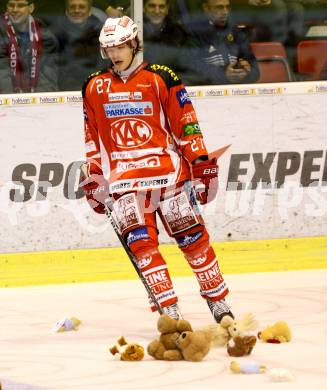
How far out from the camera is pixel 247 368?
22.1ft

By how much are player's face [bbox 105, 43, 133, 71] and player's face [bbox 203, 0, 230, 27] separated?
2578 mm

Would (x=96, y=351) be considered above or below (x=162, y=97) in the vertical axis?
below

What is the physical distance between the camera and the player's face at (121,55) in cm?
761

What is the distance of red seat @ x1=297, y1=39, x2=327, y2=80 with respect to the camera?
10375 mm

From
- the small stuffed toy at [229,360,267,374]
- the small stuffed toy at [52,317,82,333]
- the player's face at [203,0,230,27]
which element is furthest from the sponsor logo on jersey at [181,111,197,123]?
the player's face at [203,0,230,27]

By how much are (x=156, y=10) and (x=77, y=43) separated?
0.58m

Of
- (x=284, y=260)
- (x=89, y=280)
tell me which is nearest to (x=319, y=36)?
(x=284, y=260)

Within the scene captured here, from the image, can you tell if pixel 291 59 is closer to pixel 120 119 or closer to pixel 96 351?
pixel 120 119

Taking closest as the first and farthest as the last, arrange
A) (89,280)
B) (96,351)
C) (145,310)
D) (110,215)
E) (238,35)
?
1. (96,351)
2. (110,215)
3. (145,310)
4. (89,280)
5. (238,35)

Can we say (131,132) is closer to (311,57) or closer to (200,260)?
(200,260)

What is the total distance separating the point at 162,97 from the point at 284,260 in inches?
104

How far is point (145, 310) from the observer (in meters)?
8.62

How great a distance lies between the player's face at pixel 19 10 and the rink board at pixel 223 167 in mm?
505

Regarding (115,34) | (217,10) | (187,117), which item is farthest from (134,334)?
(217,10)
